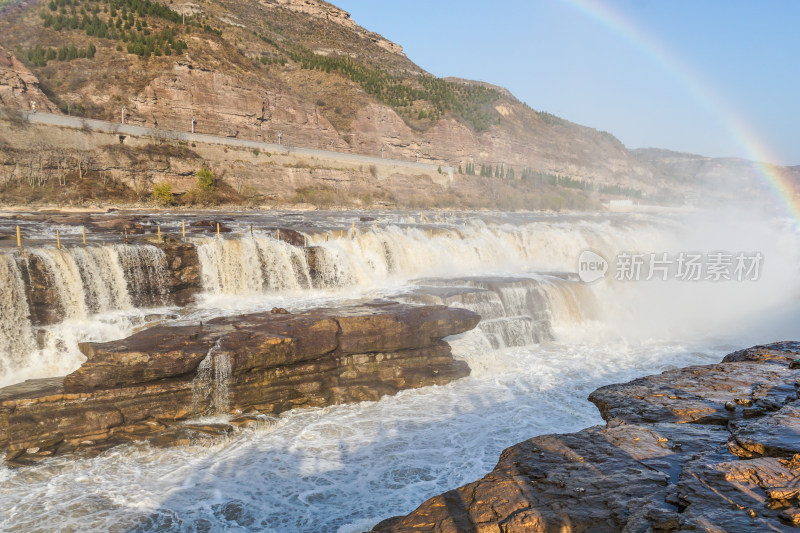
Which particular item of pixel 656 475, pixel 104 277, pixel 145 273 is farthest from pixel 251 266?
pixel 656 475

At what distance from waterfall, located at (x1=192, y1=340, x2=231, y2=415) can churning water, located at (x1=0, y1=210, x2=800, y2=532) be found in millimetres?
36

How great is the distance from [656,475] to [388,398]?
7259mm

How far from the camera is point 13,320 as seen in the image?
11.6m

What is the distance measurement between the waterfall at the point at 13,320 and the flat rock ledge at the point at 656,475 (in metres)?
10.2

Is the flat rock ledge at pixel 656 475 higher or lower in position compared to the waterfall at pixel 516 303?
higher

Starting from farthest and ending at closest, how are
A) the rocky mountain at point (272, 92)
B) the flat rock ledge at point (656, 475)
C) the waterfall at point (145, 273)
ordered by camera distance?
1. the rocky mountain at point (272, 92)
2. the waterfall at point (145, 273)
3. the flat rock ledge at point (656, 475)

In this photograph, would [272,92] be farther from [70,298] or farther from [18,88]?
[70,298]

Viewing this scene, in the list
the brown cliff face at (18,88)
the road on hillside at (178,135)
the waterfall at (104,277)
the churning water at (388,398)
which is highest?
the brown cliff face at (18,88)

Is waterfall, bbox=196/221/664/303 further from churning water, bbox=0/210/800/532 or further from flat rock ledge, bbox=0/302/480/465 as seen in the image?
flat rock ledge, bbox=0/302/480/465

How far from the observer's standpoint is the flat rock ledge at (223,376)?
8711 millimetres

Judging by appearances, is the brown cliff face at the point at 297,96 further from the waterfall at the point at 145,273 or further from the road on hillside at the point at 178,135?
the waterfall at the point at 145,273

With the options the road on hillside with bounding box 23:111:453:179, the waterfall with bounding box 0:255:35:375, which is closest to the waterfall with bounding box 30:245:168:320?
the waterfall with bounding box 0:255:35:375

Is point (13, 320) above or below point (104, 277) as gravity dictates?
below

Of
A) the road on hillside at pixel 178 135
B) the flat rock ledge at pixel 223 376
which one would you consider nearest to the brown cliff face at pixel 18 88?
the road on hillside at pixel 178 135
